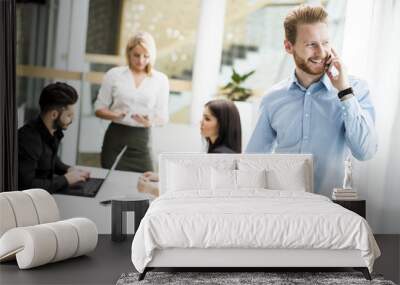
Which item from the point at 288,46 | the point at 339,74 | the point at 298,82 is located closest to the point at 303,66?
the point at 298,82

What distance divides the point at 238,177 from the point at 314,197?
2.89 feet

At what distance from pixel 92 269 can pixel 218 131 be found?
2643 mm

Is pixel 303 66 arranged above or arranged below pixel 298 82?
above

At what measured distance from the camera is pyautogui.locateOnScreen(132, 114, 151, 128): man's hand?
752 centimetres

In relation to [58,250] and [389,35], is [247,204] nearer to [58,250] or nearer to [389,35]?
[58,250]

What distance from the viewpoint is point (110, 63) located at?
7.50 m

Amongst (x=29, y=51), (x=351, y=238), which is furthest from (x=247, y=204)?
(x=29, y=51)

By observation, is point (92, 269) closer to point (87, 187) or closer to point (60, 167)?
point (87, 187)

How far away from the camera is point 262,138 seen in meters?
7.43

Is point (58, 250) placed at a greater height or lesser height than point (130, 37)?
lesser

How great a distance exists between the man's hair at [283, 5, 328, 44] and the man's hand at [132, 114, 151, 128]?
6.02ft

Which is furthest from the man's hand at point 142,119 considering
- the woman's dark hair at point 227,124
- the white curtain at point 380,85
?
the white curtain at point 380,85

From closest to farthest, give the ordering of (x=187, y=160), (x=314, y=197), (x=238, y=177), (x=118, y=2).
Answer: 1. (x=314, y=197)
2. (x=238, y=177)
3. (x=187, y=160)
4. (x=118, y=2)

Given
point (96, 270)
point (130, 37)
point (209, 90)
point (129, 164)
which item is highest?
point (130, 37)
